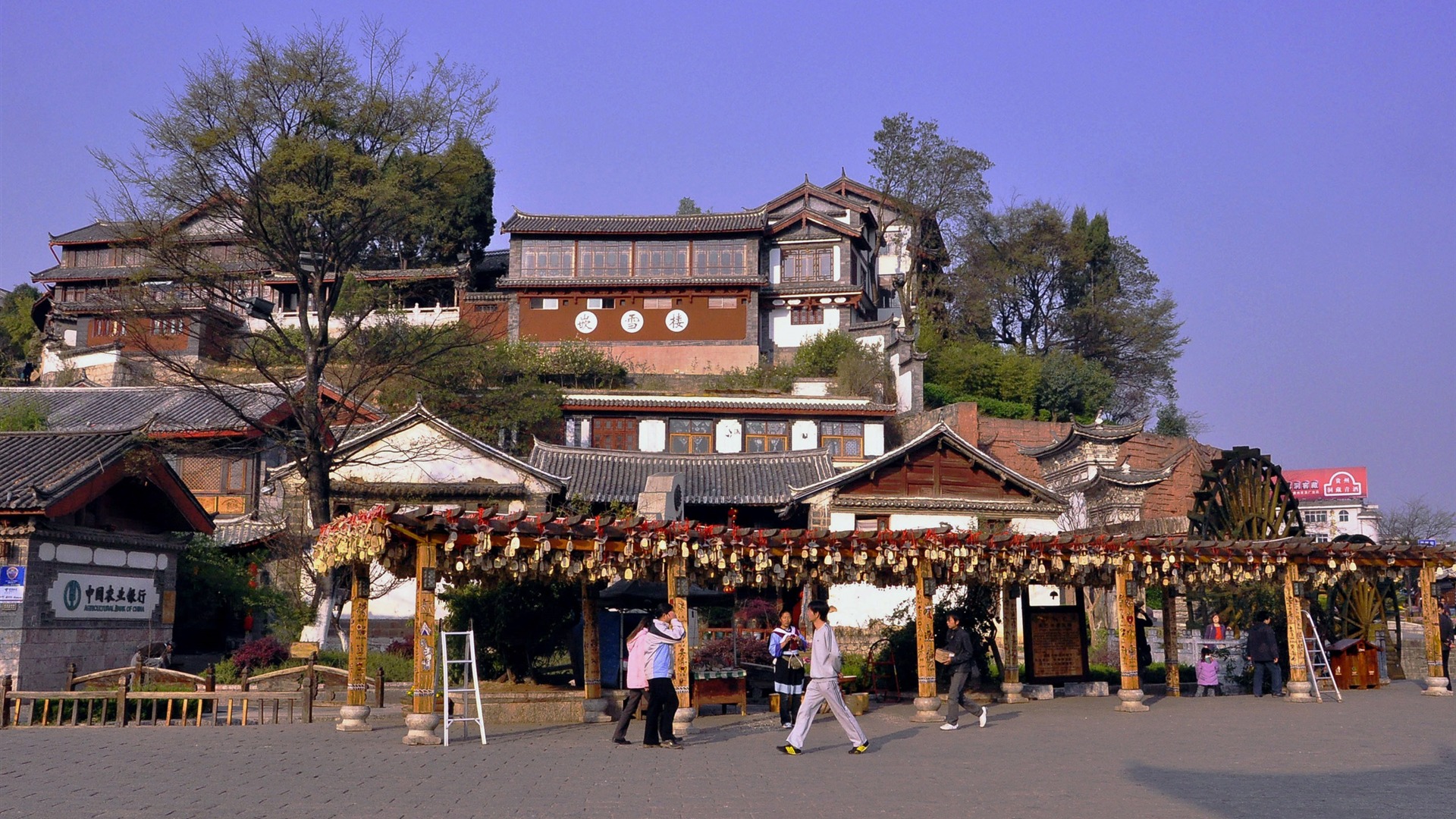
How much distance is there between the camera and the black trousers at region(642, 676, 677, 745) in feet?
44.1

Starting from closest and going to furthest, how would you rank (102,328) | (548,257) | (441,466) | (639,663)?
(639,663), (441,466), (548,257), (102,328)

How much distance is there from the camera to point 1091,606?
3158 cm

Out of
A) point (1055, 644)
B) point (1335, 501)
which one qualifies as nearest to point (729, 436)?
point (1055, 644)

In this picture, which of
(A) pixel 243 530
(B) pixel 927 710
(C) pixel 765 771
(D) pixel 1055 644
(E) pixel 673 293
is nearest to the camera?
(C) pixel 765 771

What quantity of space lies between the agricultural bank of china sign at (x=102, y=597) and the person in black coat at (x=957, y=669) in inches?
567

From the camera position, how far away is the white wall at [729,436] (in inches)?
1731

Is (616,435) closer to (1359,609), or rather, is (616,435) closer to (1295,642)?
(1359,609)

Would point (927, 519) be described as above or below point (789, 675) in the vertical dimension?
above

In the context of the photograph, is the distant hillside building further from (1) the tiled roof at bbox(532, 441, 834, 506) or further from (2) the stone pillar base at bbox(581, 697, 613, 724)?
(2) the stone pillar base at bbox(581, 697, 613, 724)

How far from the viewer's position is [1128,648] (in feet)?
60.1

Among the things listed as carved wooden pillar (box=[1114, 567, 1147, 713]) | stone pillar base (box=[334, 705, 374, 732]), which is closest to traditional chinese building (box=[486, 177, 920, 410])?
carved wooden pillar (box=[1114, 567, 1147, 713])

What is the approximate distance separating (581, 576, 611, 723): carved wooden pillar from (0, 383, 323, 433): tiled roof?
20.4 meters

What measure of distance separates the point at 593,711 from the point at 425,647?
3.54 meters

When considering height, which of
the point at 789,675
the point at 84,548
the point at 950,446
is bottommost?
the point at 789,675
